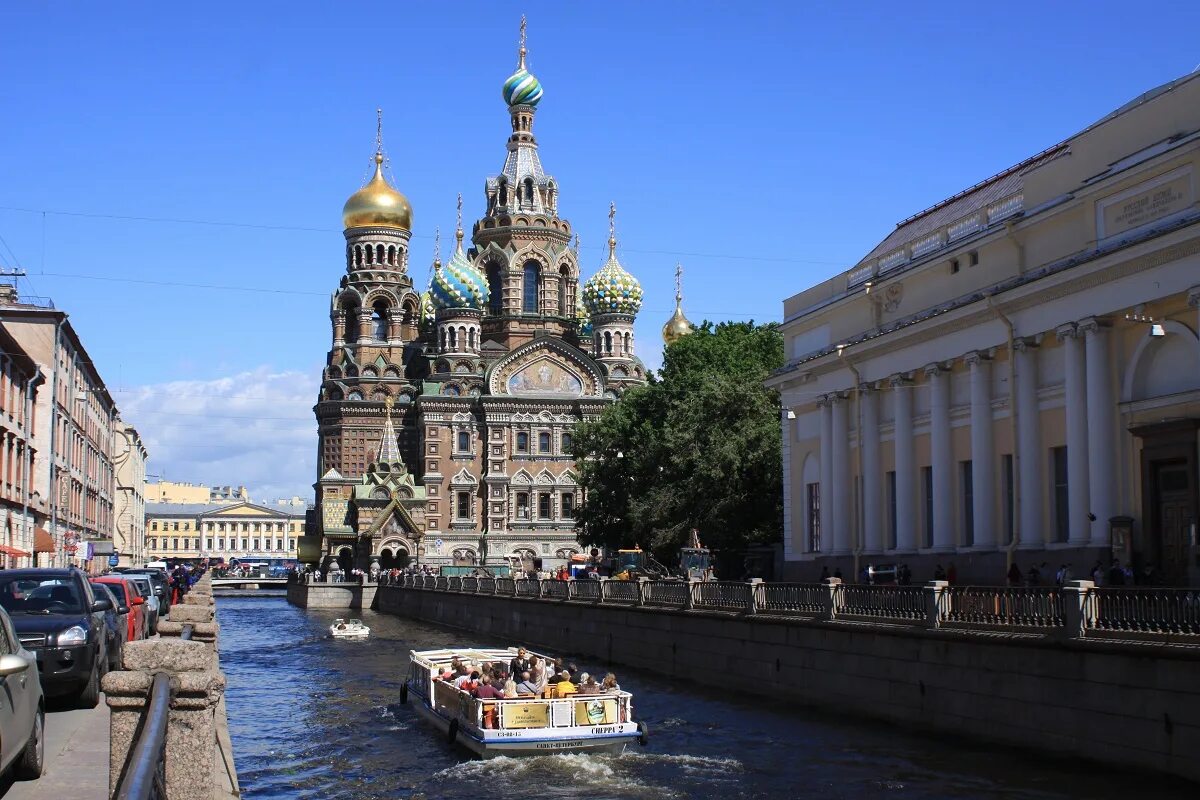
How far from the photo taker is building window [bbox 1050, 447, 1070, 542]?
32125 mm

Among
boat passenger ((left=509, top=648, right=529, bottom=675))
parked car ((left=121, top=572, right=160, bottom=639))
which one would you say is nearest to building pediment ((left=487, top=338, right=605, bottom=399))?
parked car ((left=121, top=572, right=160, bottom=639))

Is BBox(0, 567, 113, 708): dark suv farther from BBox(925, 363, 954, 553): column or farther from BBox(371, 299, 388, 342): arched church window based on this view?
BBox(371, 299, 388, 342): arched church window

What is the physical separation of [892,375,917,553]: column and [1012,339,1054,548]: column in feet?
17.3

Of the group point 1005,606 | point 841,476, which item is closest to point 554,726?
point 1005,606

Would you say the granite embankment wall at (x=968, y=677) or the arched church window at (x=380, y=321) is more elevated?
the arched church window at (x=380, y=321)

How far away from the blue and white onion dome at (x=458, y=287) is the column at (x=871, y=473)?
64.0 meters

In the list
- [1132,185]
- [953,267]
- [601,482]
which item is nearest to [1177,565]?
[1132,185]

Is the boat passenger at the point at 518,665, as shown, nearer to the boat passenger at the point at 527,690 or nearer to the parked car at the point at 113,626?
the boat passenger at the point at 527,690

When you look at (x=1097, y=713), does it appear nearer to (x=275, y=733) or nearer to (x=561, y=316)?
(x=275, y=733)

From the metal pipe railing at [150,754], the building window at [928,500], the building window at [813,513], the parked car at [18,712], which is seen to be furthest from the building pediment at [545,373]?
the metal pipe railing at [150,754]

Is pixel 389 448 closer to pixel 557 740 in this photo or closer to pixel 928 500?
pixel 928 500

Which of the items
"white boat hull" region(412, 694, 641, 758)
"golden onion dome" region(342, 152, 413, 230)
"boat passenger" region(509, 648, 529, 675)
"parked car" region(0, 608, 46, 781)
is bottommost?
"white boat hull" region(412, 694, 641, 758)

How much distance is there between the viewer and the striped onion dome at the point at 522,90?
11138 centimetres

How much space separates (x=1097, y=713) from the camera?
20.7 m
